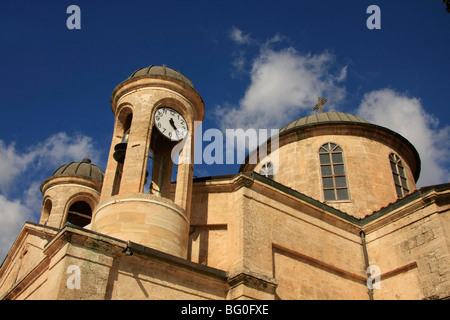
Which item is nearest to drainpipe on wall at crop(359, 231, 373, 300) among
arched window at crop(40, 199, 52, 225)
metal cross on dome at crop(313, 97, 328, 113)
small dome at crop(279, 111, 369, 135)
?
small dome at crop(279, 111, 369, 135)

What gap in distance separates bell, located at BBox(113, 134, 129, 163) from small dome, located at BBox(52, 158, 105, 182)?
21.8 ft

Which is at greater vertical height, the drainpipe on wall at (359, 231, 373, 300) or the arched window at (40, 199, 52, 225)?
the arched window at (40, 199, 52, 225)

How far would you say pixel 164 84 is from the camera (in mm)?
13484

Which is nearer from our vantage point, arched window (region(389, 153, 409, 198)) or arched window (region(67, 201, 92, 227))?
arched window (region(389, 153, 409, 198))

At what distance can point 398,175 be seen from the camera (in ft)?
62.0

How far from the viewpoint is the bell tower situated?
11.1 metres

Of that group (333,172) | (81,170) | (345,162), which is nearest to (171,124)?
(333,172)

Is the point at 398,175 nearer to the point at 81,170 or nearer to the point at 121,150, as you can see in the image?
the point at 121,150

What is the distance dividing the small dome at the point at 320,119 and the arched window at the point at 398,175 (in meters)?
2.15

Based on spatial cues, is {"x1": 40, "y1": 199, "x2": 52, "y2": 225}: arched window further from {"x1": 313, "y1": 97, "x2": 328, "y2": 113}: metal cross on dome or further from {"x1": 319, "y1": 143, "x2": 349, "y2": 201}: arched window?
{"x1": 313, "y1": 97, "x2": 328, "y2": 113}: metal cross on dome

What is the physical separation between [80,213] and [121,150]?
7.76m

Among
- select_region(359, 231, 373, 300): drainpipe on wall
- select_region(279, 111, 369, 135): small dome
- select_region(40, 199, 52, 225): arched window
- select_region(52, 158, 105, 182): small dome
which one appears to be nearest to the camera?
select_region(359, 231, 373, 300): drainpipe on wall
